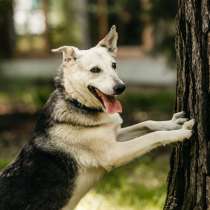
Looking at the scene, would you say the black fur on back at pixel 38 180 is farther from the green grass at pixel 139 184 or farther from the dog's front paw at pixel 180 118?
the green grass at pixel 139 184

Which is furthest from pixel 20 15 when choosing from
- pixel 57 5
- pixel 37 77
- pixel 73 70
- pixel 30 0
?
pixel 73 70

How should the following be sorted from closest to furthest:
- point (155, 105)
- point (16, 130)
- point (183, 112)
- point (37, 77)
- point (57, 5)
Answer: point (183, 112) → point (16, 130) → point (155, 105) → point (37, 77) → point (57, 5)

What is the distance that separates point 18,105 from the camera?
48.3 ft

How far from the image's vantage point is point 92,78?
196 inches

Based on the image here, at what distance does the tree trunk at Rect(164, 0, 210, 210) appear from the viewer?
14.5ft

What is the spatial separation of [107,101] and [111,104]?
47mm

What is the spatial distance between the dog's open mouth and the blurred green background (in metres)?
1.74

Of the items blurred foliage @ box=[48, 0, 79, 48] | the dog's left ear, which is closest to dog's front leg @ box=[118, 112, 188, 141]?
the dog's left ear

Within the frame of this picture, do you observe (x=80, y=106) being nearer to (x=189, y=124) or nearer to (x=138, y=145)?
(x=138, y=145)

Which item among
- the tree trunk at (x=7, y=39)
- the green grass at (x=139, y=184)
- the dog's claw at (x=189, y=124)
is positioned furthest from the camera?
the tree trunk at (x=7, y=39)

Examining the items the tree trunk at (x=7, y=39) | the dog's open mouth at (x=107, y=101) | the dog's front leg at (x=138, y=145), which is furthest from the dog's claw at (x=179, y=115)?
the tree trunk at (x=7, y=39)

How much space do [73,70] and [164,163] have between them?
12.1 feet

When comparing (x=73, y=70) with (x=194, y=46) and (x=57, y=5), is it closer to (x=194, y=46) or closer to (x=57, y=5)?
(x=194, y=46)

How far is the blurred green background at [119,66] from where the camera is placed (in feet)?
23.9
